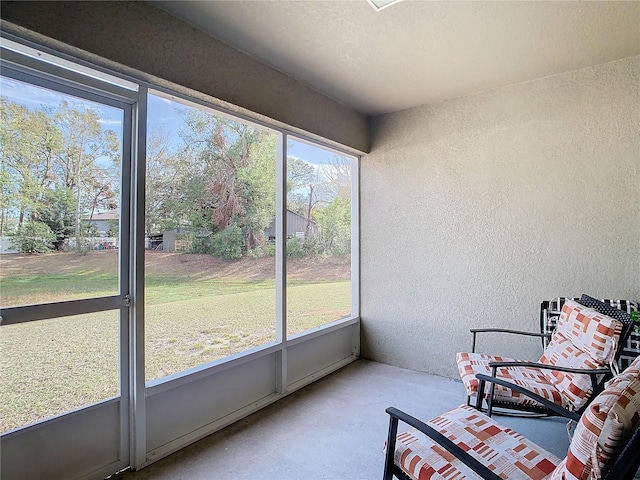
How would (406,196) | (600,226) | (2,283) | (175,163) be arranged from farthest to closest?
(406,196), (600,226), (175,163), (2,283)

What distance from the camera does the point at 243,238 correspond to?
110 inches

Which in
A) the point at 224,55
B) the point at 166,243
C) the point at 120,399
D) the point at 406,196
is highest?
the point at 224,55

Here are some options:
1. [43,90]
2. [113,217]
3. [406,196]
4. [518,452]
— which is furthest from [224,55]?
[518,452]

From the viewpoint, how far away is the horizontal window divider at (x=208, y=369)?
2.11 m

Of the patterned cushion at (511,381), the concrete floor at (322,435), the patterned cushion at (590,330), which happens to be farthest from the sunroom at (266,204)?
the patterned cushion at (511,381)

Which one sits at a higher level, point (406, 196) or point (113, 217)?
point (406, 196)

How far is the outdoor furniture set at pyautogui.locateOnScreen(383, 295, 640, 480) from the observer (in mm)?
1000

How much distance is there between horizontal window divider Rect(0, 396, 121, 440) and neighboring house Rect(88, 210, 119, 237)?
936 millimetres

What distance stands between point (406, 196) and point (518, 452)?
2.51m

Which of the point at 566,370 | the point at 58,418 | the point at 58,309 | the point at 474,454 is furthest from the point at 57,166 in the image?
the point at 566,370

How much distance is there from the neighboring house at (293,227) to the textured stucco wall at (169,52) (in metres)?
0.79

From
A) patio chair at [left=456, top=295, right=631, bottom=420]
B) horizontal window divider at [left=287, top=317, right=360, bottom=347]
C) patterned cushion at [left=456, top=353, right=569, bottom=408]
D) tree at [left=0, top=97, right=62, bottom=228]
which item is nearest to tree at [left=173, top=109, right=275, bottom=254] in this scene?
tree at [left=0, top=97, right=62, bottom=228]

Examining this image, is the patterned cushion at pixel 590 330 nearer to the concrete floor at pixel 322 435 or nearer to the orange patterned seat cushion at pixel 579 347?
the orange patterned seat cushion at pixel 579 347

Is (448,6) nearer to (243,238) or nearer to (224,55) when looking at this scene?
(224,55)
